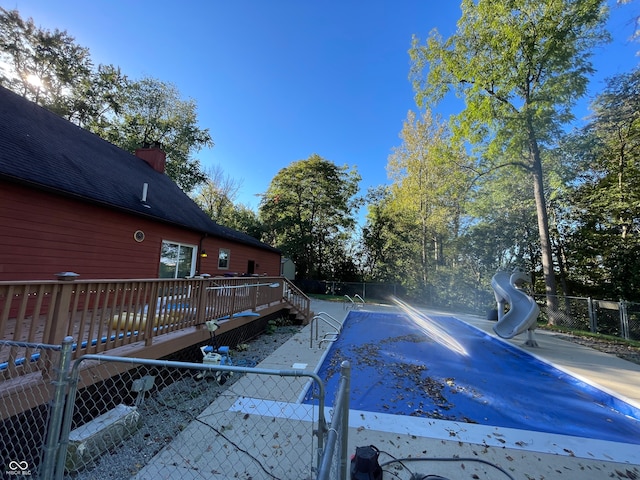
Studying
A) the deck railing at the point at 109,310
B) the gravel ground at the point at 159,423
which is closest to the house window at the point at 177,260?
the deck railing at the point at 109,310

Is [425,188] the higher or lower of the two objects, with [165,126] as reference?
lower

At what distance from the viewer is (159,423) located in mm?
3041

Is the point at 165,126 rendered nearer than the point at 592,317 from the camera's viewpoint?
No

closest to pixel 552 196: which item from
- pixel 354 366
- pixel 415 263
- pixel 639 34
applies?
pixel 415 263

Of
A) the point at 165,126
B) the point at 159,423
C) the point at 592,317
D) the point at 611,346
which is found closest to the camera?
the point at 159,423

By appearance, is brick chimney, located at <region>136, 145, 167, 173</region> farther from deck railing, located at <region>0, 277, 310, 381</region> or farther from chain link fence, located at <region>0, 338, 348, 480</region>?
chain link fence, located at <region>0, 338, 348, 480</region>

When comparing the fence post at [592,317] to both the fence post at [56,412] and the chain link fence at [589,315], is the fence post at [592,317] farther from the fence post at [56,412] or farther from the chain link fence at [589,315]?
the fence post at [56,412]

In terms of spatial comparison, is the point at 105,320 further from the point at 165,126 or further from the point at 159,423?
the point at 165,126

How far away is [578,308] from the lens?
1066cm

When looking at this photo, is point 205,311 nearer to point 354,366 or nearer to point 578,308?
point 354,366

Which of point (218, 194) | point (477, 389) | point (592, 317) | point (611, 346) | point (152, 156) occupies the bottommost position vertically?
point (477, 389)

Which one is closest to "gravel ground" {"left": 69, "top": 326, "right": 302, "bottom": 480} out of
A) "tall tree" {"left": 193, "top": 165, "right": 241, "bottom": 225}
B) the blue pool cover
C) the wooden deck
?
the wooden deck

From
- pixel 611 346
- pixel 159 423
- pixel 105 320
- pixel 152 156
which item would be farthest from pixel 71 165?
pixel 611 346

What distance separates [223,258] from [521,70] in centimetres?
1490
